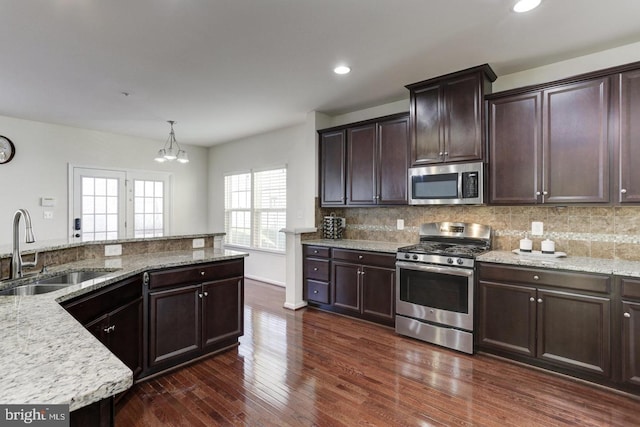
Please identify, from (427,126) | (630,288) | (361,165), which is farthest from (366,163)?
(630,288)

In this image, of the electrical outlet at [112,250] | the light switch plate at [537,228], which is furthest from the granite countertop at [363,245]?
the electrical outlet at [112,250]

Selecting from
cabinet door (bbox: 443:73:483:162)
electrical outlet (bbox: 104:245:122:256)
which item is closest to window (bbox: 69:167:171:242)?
electrical outlet (bbox: 104:245:122:256)

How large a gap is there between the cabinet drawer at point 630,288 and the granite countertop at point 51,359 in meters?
3.00

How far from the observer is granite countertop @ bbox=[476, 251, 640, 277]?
233 cm

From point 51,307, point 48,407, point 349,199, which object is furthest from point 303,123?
point 48,407

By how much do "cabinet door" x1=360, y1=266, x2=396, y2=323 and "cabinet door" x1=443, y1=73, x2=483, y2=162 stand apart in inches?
54.5

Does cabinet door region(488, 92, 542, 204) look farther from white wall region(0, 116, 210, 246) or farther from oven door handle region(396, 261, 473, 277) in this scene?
white wall region(0, 116, 210, 246)

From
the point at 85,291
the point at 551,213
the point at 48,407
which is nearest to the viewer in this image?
the point at 48,407

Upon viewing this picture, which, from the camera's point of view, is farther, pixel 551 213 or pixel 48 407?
pixel 551 213

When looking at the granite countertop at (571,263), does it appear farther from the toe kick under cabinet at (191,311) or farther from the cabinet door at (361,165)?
the toe kick under cabinet at (191,311)

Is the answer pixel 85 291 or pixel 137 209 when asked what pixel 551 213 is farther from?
pixel 137 209

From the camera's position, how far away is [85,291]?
1815 millimetres

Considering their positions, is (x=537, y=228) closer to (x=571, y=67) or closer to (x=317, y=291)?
(x=571, y=67)

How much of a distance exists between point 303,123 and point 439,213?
256 centimetres
